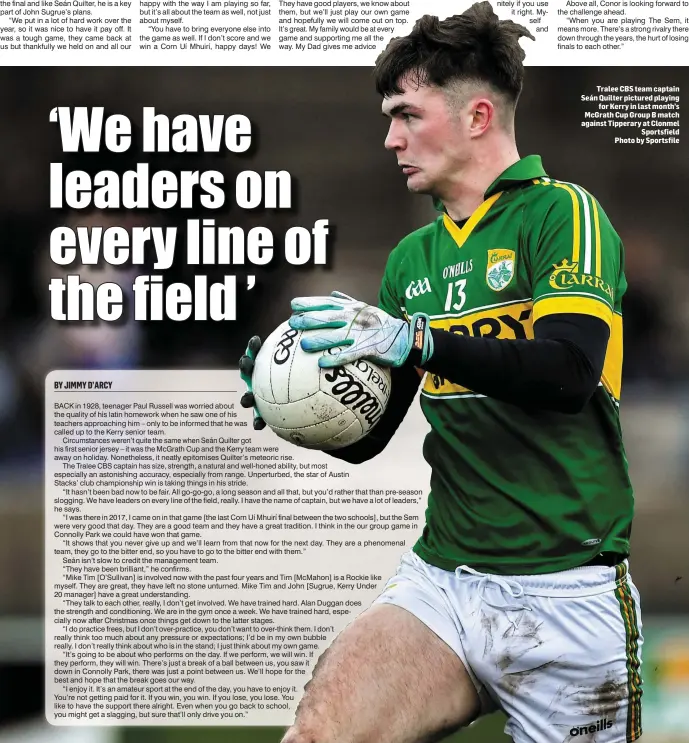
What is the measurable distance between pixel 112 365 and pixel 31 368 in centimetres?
31

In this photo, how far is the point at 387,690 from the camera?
8.05 feet

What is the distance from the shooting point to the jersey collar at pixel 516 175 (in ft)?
8.93

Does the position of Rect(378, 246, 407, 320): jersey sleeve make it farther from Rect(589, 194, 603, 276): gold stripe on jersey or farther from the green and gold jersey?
Rect(589, 194, 603, 276): gold stripe on jersey

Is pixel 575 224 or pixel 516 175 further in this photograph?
pixel 516 175

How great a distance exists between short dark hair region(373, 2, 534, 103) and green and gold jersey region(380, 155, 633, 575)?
1.01 feet

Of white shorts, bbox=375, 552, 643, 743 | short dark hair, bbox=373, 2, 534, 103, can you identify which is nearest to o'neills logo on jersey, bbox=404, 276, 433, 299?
short dark hair, bbox=373, 2, 534, 103

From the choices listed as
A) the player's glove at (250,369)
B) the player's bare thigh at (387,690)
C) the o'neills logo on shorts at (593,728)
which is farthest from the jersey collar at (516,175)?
the o'neills logo on shorts at (593,728)

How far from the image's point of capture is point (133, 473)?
338 cm

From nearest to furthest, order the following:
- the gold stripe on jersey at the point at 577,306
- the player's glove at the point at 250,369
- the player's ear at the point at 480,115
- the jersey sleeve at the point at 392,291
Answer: the gold stripe on jersey at the point at 577,306
the player's glove at the point at 250,369
the player's ear at the point at 480,115
the jersey sleeve at the point at 392,291

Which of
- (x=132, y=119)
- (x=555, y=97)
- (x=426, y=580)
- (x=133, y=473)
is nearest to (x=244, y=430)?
(x=133, y=473)

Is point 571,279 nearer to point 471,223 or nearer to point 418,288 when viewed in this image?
point 471,223

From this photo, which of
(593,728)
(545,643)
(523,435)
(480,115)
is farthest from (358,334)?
(593,728)

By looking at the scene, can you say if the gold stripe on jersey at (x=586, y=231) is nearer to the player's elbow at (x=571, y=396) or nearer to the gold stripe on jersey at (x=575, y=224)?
the gold stripe on jersey at (x=575, y=224)

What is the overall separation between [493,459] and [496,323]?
0.40 metres
